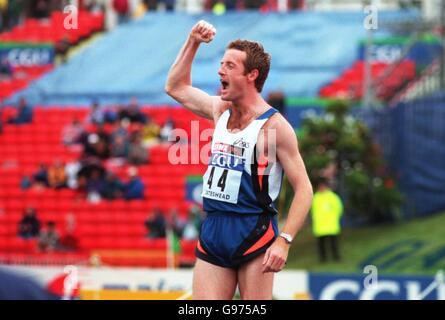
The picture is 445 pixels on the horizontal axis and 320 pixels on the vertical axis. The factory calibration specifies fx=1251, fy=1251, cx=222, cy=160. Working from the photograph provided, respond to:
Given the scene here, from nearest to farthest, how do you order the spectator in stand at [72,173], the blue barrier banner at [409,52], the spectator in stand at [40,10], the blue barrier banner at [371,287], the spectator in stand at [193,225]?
the blue barrier banner at [371,287]
the spectator in stand at [193,225]
the spectator in stand at [72,173]
the blue barrier banner at [409,52]
the spectator in stand at [40,10]

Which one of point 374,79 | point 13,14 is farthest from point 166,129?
point 13,14

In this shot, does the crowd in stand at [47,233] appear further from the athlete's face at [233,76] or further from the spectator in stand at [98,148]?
the athlete's face at [233,76]

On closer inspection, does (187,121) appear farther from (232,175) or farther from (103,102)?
(232,175)

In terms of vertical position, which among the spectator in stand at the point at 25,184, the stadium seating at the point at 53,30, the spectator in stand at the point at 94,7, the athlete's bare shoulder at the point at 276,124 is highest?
the spectator in stand at the point at 94,7

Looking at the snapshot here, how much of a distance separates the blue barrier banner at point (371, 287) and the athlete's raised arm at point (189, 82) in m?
8.34

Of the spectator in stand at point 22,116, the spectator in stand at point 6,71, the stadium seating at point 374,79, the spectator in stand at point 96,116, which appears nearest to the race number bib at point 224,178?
the stadium seating at point 374,79

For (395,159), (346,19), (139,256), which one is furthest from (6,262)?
(346,19)

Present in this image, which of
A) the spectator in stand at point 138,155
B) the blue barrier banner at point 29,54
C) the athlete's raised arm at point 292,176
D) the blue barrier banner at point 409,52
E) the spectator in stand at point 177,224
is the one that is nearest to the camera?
the athlete's raised arm at point 292,176

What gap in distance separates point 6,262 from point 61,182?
313 cm

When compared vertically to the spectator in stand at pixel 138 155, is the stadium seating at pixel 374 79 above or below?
above

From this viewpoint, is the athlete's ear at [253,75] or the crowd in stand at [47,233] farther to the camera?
the crowd in stand at [47,233]

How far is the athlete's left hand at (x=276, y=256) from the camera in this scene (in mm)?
7406

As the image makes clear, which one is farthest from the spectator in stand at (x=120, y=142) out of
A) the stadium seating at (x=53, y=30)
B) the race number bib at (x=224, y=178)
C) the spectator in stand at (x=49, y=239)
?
the race number bib at (x=224, y=178)

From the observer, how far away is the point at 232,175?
765 cm
